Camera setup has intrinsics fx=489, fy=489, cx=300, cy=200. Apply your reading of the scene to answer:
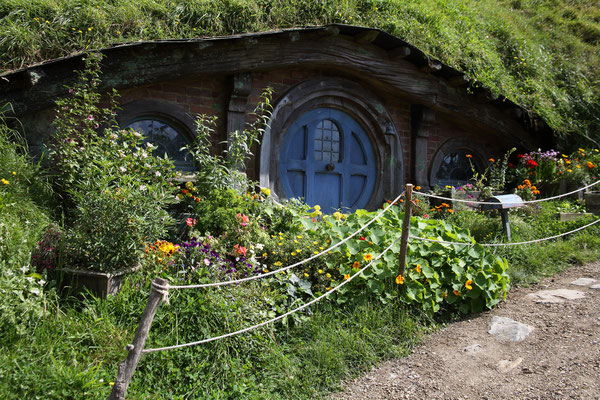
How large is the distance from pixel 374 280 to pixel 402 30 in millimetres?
5329

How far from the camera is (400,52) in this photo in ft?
22.4

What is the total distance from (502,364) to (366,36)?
4.63m

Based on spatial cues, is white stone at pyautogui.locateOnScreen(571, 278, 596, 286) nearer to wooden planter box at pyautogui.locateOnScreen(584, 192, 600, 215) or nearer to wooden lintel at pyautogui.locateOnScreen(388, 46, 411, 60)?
wooden planter box at pyautogui.locateOnScreen(584, 192, 600, 215)

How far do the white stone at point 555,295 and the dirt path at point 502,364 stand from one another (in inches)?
7.5

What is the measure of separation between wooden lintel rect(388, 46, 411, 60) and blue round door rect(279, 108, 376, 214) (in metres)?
1.06

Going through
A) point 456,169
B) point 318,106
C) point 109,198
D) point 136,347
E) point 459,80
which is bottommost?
point 136,347

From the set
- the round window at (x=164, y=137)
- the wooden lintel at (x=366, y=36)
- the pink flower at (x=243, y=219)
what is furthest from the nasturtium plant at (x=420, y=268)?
the wooden lintel at (x=366, y=36)

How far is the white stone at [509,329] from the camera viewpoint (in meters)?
3.85

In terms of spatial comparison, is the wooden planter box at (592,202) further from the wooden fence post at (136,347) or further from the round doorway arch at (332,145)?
the wooden fence post at (136,347)

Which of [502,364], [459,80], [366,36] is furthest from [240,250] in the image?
[459,80]

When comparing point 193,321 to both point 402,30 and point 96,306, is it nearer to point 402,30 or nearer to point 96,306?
point 96,306

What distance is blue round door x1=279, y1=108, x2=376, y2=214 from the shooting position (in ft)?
22.3

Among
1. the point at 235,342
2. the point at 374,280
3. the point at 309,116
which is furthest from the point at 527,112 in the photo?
the point at 235,342

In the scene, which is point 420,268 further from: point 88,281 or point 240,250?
point 88,281
